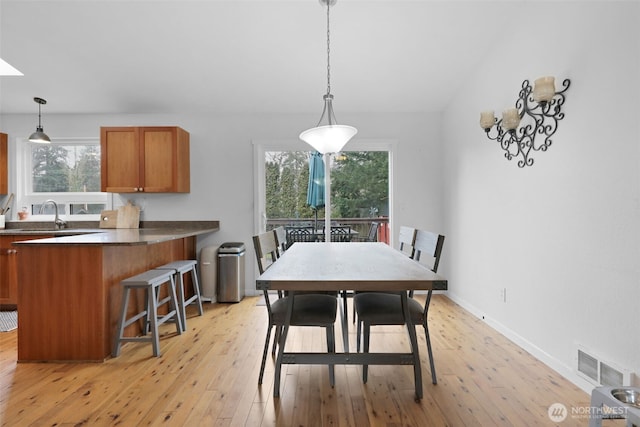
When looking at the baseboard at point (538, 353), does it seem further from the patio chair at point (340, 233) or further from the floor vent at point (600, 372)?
the patio chair at point (340, 233)

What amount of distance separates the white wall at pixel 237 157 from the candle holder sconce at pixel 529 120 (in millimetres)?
1433

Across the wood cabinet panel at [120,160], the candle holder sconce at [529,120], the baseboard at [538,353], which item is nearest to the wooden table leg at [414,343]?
the baseboard at [538,353]

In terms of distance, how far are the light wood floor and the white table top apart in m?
0.74

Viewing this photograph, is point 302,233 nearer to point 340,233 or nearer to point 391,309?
point 340,233

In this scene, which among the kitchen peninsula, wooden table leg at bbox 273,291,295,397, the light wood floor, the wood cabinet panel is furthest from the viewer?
the wood cabinet panel

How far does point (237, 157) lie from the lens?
4434 mm

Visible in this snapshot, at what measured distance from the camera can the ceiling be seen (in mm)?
2955

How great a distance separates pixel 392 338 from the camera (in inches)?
114

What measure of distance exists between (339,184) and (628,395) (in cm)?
342

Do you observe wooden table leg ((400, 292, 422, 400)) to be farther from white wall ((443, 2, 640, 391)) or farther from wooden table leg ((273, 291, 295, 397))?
white wall ((443, 2, 640, 391))

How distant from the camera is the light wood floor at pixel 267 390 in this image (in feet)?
5.89

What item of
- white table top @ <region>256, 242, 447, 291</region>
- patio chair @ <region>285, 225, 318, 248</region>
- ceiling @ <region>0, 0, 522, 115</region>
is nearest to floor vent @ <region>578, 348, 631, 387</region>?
white table top @ <region>256, 242, 447, 291</region>

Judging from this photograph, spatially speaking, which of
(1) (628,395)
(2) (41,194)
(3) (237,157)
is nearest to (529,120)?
(1) (628,395)

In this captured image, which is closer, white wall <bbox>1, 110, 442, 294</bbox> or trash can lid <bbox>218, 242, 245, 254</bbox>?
trash can lid <bbox>218, 242, 245, 254</bbox>
